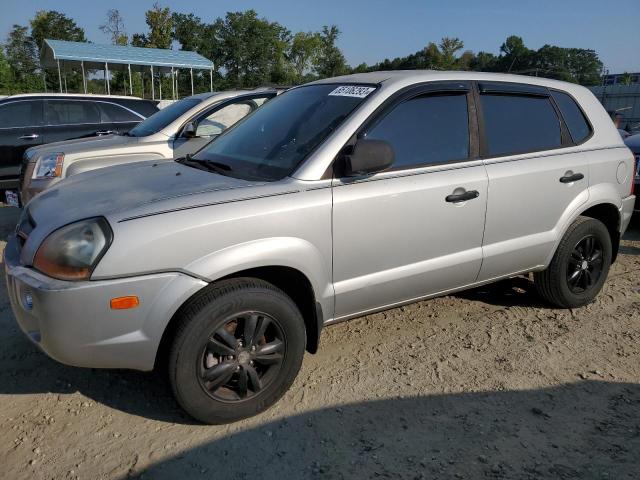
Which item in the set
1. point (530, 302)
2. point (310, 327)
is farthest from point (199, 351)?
point (530, 302)

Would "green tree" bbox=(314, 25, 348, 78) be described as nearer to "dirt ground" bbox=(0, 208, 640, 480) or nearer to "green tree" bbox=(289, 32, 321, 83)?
"green tree" bbox=(289, 32, 321, 83)

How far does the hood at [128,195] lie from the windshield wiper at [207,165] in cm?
7

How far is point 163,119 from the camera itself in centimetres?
648

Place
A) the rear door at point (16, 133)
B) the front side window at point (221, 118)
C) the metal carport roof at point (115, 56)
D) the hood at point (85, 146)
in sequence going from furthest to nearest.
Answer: the metal carport roof at point (115, 56) < the rear door at point (16, 133) < the front side window at point (221, 118) < the hood at point (85, 146)

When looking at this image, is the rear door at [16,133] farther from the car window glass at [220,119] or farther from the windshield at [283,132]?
the windshield at [283,132]

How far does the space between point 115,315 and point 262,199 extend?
89cm

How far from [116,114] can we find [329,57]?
5830cm

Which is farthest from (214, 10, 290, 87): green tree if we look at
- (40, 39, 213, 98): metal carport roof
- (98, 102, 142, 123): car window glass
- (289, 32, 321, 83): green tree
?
(98, 102, 142, 123): car window glass

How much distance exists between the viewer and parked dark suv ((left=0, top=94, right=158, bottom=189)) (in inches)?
305

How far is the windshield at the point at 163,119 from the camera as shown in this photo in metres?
6.31

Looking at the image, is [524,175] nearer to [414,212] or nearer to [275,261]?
[414,212]

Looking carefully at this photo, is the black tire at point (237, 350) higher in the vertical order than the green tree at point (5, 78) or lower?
lower

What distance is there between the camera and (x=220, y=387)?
2.77 meters

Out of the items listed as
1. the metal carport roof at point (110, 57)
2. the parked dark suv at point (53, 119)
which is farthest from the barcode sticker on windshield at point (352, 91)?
the metal carport roof at point (110, 57)
